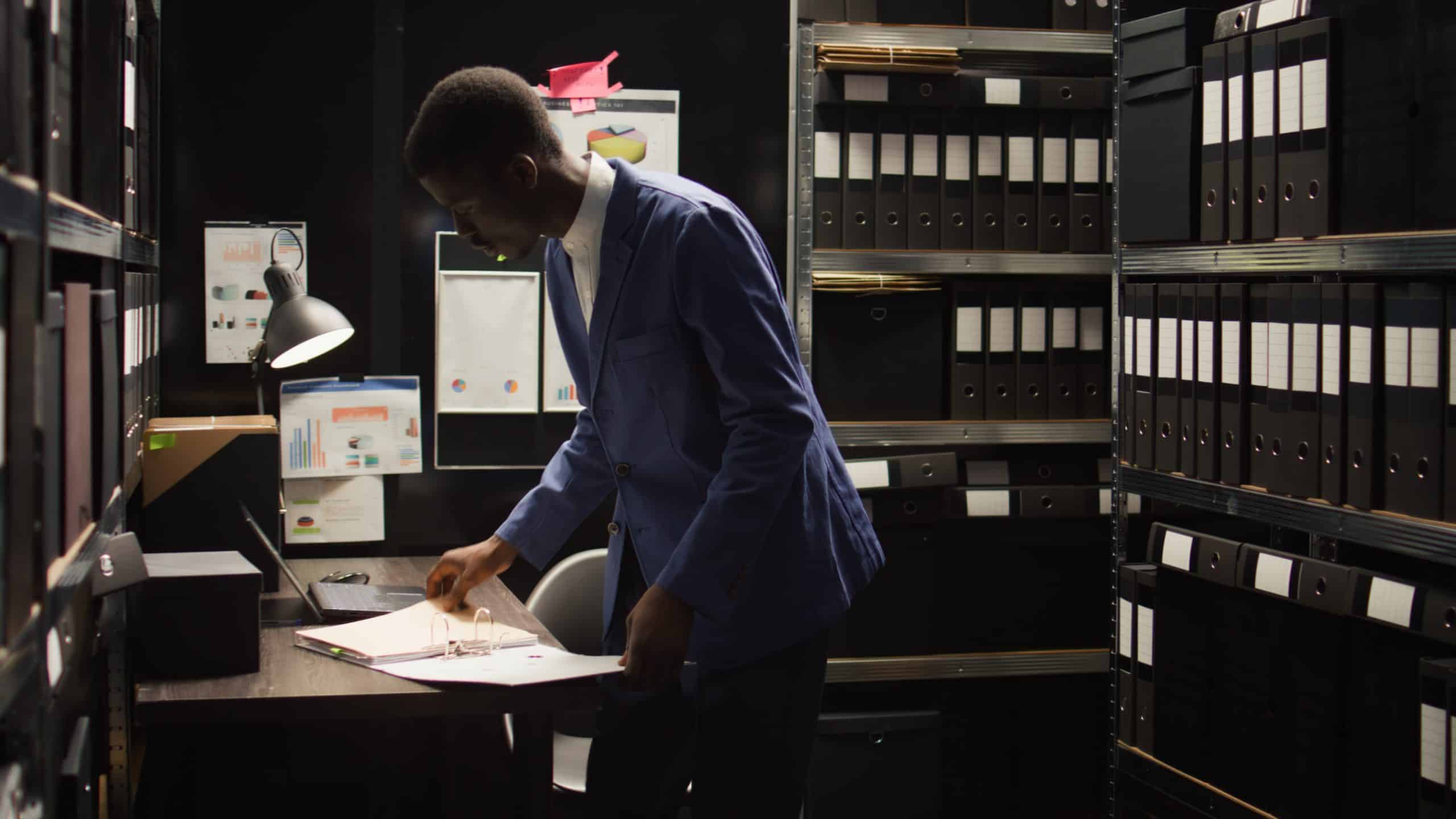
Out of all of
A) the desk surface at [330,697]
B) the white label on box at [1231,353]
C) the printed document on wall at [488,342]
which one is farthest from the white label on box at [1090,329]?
the desk surface at [330,697]

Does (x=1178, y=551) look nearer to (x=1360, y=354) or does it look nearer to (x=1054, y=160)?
(x=1360, y=354)

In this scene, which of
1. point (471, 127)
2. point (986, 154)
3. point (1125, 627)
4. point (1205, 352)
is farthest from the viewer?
point (986, 154)

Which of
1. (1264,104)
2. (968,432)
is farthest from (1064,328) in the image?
(1264,104)

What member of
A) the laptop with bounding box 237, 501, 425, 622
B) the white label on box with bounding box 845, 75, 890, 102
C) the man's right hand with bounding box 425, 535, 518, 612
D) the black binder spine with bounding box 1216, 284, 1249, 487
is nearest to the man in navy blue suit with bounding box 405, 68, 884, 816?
the man's right hand with bounding box 425, 535, 518, 612

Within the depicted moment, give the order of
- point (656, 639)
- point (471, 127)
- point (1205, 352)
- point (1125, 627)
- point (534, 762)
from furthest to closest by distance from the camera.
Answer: point (1125, 627), point (1205, 352), point (534, 762), point (471, 127), point (656, 639)

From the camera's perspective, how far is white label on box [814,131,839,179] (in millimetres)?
2928

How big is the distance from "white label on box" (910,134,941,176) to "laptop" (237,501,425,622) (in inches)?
58.8

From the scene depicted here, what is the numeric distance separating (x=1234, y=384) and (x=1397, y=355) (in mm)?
374

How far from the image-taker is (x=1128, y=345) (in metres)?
2.62

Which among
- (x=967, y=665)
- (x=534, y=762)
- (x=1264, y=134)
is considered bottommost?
(x=967, y=665)

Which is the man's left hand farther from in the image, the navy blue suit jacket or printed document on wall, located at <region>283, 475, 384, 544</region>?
printed document on wall, located at <region>283, 475, 384, 544</region>

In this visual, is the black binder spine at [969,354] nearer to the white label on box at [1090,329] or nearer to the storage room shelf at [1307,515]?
the white label on box at [1090,329]

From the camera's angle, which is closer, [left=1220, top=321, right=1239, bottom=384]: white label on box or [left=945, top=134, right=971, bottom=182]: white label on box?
[left=1220, top=321, right=1239, bottom=384]: white label on box

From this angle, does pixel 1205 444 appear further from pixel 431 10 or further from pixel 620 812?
pixel 431 10
